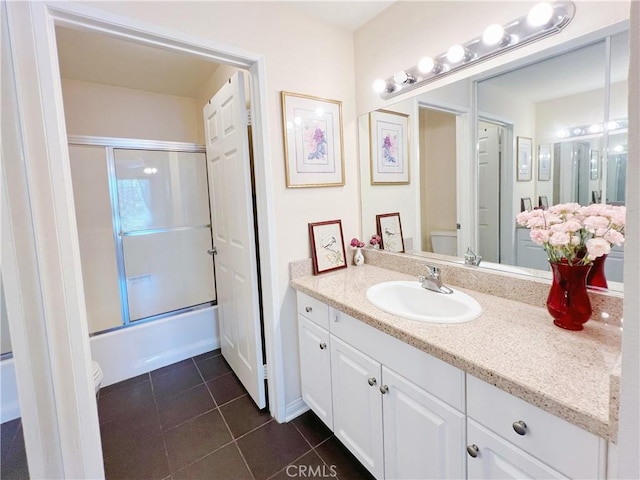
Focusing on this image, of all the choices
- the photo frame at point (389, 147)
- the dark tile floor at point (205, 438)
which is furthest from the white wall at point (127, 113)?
the dark tile floor at point (205, 438)

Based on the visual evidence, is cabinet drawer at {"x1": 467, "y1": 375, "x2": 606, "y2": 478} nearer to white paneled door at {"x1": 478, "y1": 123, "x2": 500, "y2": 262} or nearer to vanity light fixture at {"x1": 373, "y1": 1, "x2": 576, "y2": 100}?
white paneled door at {"x1": 478, "y1": 123, "x2": 500, "y2": 262}

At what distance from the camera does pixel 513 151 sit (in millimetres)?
1286

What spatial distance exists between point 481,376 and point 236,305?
1630mm

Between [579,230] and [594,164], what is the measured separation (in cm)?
30

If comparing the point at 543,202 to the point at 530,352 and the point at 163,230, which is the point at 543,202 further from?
the point at 163,230

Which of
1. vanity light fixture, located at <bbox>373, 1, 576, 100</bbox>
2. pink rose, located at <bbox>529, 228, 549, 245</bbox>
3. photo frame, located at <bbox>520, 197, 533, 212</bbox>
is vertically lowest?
pink rose, located at <bbox>529, 228, 549, 245</bbox>

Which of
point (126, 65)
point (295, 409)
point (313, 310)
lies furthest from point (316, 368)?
point (126, 65)

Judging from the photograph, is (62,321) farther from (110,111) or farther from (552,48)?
(110,111)

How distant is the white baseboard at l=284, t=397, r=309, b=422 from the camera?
1.80m

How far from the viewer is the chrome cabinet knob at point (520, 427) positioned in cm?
75

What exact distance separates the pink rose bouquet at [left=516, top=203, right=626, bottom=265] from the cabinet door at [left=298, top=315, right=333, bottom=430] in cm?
98

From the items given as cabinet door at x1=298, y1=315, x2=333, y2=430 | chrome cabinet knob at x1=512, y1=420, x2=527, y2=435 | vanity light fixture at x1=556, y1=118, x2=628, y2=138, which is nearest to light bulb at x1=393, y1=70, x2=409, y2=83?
vanity light fixture at x1=556, y1=118, x2=628, y2=138

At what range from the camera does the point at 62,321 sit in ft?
3.85

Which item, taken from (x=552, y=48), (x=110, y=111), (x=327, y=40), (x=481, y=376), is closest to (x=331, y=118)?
(x=327, y=40)
